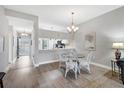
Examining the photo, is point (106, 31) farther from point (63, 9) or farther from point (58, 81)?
point (58, 81)

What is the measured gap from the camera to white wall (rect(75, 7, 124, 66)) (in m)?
3.73

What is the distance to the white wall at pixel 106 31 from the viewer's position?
12.3 feet

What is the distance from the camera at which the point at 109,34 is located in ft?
13.6

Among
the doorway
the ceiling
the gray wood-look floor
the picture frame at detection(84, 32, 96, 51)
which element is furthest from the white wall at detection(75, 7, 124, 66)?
the doorway

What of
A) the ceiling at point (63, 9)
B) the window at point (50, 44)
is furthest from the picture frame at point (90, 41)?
the window at point (50, 44)

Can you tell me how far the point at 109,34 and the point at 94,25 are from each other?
47.9 inches

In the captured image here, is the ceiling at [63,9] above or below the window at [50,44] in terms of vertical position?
above

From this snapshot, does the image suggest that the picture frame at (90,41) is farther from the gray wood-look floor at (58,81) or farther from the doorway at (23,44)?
the doorway at (23,44)

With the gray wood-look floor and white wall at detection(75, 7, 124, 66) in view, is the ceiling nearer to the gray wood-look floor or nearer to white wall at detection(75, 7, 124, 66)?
white wall at detection(75, 7, 124, 66)

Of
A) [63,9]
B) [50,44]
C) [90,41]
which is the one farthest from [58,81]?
[50,44]
